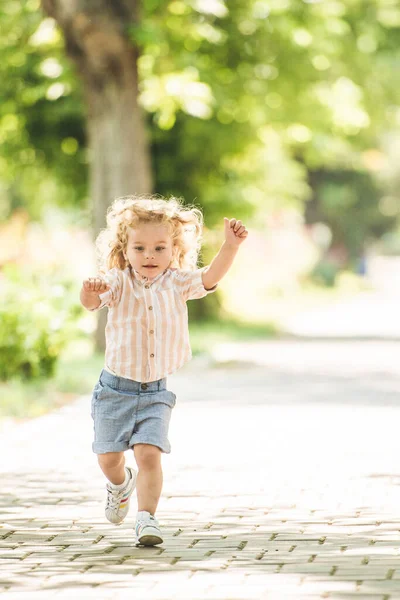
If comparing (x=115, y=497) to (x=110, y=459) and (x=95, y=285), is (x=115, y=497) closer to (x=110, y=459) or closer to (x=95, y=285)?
(x=110, y=459)

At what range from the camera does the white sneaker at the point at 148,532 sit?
596 cm

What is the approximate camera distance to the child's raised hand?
616 cm

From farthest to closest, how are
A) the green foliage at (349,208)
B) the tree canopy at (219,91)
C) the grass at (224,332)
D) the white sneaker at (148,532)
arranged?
the green foliage at (349,208), the grass at (224,332), the tree canopy at (219,91), the white sneaker at (148,532)

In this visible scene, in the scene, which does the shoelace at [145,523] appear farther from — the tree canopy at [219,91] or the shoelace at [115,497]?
the tree canopy at [219,91]

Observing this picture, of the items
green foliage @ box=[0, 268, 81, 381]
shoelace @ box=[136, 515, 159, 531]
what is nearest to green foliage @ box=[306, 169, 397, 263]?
green foliage @ box=[0, 268, 81, 381]

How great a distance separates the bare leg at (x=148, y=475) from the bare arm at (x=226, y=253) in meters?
0.84

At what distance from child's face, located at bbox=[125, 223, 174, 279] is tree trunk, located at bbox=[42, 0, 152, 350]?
38.0ft

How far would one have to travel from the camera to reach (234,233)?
6.37m

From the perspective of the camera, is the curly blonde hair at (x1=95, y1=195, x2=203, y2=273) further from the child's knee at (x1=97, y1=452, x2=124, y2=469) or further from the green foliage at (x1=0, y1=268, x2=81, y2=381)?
the green foliage at (x1=0, y1=268, x2=81, y2=381)

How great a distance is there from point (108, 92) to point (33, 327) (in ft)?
18.8

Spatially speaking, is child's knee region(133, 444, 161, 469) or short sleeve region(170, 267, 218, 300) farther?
short sleeve region(170, 267, 218, 300)

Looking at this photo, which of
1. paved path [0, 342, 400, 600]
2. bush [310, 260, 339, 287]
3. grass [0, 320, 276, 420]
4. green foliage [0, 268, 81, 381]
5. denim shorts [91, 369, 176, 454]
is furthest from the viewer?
bush [310, 260, 339, 287]

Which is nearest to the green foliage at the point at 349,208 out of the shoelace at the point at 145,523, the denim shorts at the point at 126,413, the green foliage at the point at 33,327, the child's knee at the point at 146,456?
the green foliage at the point at 33,327

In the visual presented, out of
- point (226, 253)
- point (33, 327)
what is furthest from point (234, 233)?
point (33, 327)
